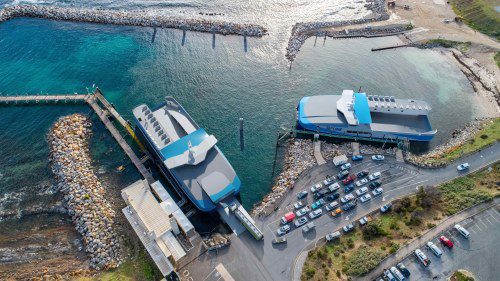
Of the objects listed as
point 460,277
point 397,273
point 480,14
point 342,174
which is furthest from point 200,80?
point 480,14

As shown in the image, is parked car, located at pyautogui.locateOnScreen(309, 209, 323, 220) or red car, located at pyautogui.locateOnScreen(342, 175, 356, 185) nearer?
parked car, located at pyautogui.locateOnScreen(309, 209, 323, 220)

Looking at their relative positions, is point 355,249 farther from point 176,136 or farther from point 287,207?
point 176,136

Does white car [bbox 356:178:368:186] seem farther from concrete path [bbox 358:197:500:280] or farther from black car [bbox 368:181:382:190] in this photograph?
concrete path [bbox 358:197:500:280]

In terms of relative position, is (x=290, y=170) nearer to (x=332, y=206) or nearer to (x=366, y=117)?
(x=332, y=206)

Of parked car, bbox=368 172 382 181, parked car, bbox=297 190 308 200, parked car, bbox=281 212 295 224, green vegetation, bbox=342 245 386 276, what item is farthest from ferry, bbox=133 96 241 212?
parked car, bbox=368 172 382 181

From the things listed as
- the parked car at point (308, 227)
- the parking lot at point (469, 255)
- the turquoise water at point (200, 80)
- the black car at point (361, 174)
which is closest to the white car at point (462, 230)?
the parking lot at point (469, 255)

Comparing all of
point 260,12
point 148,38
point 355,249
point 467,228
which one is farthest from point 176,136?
point 260,12
